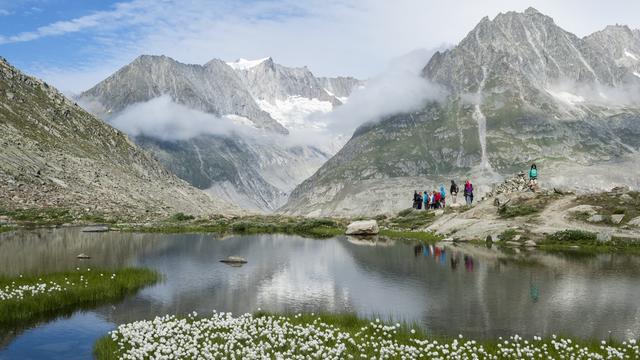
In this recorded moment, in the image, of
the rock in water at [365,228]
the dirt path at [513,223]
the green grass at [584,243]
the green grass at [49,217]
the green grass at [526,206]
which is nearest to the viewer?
the green grass at [584,243]

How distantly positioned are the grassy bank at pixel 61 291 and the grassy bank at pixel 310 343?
330 inches

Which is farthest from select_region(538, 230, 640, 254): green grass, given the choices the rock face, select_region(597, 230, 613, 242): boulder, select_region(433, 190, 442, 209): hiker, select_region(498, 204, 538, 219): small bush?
the rock face

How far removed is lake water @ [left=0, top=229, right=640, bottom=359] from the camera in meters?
30.5

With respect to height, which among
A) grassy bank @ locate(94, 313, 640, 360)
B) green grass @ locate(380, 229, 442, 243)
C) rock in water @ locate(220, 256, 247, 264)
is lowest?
grassy bank @ locate(94, 313, 640, 360)

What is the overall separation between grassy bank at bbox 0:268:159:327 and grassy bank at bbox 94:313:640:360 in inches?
330

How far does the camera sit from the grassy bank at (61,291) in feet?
108

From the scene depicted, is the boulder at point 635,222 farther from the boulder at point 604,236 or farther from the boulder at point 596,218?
the boulder at point 596,218

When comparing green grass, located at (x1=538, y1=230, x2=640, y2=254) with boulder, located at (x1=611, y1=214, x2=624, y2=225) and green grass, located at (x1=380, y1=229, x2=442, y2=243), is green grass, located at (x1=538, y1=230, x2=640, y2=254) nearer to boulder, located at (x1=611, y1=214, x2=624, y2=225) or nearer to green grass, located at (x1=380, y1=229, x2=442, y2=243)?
boulder, located at (x1=611, y1=214, x2=624, y2=225)

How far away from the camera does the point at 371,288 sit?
43125mm

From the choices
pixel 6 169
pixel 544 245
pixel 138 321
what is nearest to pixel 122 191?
pixel 6 169

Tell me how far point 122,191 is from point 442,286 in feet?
519

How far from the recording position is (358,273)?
50.8 m

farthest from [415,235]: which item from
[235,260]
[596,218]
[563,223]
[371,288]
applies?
[371,288]

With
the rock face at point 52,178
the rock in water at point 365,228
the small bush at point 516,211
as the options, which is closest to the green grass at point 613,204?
the small bush at point 516,211
